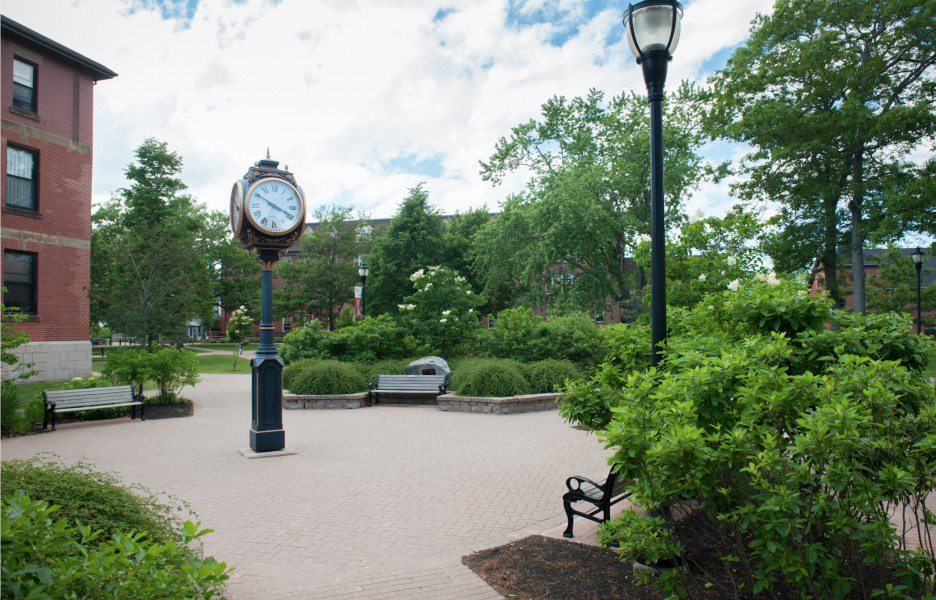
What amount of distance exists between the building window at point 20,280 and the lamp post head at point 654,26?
1995cm

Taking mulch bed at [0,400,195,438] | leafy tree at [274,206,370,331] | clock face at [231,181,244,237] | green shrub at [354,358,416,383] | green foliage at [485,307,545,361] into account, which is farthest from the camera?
leafy tree at [274,206,370,331]

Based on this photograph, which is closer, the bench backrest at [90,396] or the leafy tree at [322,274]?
the bench backrest at [90,396]

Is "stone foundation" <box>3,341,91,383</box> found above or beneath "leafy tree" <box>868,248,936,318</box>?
beneath

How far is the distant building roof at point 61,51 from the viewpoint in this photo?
1753 centimetres

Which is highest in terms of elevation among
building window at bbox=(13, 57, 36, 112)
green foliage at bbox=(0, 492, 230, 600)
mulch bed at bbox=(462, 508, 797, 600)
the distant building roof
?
the distant building roof

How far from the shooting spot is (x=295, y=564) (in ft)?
14.9

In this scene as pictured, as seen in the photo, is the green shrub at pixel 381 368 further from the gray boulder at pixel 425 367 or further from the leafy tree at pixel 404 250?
the leafy tree at pixel 404 250

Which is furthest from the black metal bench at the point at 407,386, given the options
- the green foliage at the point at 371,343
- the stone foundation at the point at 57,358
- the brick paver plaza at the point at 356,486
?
the stone foundation at the point at 57,358

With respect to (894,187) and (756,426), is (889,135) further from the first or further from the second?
(756,426)

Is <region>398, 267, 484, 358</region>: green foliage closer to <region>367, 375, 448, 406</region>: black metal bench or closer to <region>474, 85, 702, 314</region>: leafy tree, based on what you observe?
<region>367, 375, 448, 406</region>: black metal bench

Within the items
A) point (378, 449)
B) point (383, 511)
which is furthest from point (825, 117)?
point (383, 511)

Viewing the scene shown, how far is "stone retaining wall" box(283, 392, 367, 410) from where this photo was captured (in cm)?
1359

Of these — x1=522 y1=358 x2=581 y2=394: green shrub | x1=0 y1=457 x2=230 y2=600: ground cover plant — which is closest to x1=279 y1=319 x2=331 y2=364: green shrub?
x1=522 y1=358 x2=581 y2=394: green shrub

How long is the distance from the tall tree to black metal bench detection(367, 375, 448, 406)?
1573cm
